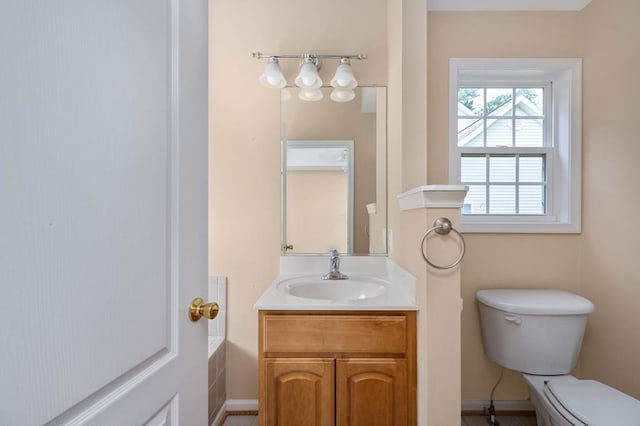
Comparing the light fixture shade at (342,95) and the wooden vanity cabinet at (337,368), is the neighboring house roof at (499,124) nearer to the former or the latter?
the light fixture shade at (342,95)

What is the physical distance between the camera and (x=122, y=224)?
1.53ft

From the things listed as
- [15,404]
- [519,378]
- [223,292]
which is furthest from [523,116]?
[15,404]

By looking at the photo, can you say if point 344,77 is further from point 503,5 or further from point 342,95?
point 503,5

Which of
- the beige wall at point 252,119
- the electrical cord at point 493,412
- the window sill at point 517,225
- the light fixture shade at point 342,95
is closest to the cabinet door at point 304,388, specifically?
the beige wall at point 252,119

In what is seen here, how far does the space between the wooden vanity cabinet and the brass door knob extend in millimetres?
609

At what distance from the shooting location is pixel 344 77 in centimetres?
168

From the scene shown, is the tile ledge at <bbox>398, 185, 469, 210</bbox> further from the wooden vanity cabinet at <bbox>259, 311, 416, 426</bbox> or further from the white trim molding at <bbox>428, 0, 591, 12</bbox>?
the white trim molding at <bbox>428, 0, 591, 12</bbox>

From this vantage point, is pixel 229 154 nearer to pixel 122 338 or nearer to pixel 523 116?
pixel 122 338

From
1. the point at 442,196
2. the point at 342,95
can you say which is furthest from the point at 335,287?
the point at 342,95

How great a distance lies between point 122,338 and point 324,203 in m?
1.42

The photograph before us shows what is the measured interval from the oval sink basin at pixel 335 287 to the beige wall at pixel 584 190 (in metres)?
0.61

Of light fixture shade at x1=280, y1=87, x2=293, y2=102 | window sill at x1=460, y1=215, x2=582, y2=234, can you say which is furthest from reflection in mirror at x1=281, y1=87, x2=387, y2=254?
window sill at x1=460, y1=215, x2=582, y2=234

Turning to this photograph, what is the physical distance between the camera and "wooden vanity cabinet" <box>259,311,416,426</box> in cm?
124

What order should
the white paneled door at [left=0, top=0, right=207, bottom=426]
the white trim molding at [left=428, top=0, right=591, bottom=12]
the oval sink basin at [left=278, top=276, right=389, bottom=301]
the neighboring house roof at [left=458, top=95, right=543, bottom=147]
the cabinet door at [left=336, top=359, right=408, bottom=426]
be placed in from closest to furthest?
the white paneled door at [left=0, top=0, right=207, bottom=426]
the cabinet door at [left=336, top=359, right=408, bottom=426]
the oval sink basin at [left=278, top=276, right=389, bottom=301]
the white trim molding at [left=428, top=0, right=591, bottom=12]
the neighboring house roof at [left=458, top=95, right=543, bottom=147]
